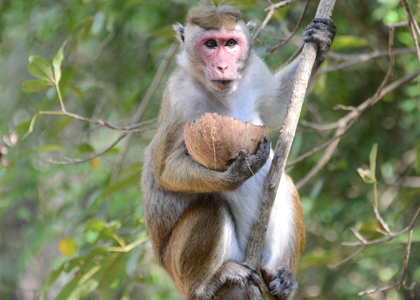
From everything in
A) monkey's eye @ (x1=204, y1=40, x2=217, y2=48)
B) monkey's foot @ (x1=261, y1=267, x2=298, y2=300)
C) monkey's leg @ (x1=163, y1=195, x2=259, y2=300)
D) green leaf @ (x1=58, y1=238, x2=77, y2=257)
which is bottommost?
green leaf @ (x1=58, y1=238, x2=77, y2=257)

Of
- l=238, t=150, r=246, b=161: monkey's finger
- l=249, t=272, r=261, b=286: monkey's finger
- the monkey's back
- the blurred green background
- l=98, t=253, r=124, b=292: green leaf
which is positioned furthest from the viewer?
the blurred green background

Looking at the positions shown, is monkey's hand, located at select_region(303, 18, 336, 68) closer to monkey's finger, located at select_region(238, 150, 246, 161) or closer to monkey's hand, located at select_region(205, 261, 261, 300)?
monkey's finger, located at select_region(238, 150, 246, 161)

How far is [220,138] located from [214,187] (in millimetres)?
596

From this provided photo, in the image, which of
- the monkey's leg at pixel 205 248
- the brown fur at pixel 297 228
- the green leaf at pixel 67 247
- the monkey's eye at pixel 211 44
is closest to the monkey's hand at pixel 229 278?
the monkey's leg at pixel 205 248

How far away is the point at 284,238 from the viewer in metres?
4.31

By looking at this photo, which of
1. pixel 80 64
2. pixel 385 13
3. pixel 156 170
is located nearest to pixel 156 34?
pixel 156 170

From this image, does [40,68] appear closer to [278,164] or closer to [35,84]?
[35,84]

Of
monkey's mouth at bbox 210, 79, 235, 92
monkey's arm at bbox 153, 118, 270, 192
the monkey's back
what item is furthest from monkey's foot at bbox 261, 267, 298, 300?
monkey's mouth at bbox 210, 79, 235, 92

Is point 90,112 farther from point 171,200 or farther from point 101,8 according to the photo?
point 171,200

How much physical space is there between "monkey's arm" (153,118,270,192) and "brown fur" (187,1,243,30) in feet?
3.06

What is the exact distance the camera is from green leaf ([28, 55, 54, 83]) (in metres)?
4.33

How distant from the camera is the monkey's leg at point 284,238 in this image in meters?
4.16

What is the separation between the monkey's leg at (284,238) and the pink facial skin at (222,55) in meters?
1.17

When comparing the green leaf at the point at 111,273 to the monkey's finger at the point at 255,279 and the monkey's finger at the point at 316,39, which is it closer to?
the monkey's finger at the point at 255,279
